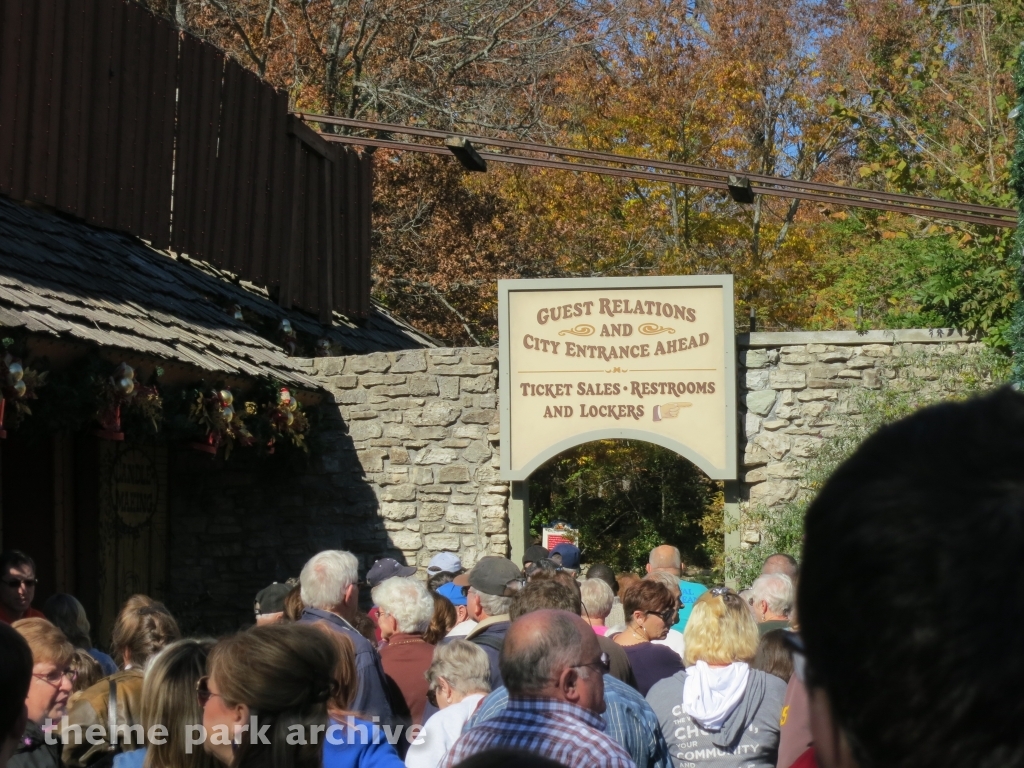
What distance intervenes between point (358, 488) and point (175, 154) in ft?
11.2

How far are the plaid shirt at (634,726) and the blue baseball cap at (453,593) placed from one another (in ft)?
10.4

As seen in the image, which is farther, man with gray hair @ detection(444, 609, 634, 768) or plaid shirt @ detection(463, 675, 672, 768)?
plaid shirt @ detection(463, 675, 672, 768)

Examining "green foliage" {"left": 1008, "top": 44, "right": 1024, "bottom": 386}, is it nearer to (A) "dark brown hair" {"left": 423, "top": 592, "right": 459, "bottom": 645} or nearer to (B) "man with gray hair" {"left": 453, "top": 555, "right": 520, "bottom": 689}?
(B) "man with gray hair" {"left": 453, "top": 555, "right": 520, "bottom": 689}

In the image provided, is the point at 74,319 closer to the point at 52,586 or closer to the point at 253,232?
the point at 52,586

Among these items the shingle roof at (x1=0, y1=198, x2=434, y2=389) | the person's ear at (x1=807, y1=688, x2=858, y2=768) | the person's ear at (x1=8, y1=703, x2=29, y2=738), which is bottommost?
the person's ear at (x1=8, y1=703, x2=29, y2=738)

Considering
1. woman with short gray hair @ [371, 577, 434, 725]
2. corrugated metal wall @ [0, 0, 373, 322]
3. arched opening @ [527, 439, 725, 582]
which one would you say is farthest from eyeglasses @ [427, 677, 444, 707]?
arched opening @ [527, 439, 725, 582]

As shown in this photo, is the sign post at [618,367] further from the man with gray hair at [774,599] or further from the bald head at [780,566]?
the man with gray hair at [774,599]

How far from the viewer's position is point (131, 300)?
30.0ft

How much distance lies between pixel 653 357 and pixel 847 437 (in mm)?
1792

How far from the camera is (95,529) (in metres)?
A: 9.41

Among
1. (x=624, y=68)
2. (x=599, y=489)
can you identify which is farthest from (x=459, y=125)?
(x=599, y=489)

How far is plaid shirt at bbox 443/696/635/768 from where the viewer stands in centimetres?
299

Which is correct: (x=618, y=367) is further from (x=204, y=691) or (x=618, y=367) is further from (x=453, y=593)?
(x=204, y=691)

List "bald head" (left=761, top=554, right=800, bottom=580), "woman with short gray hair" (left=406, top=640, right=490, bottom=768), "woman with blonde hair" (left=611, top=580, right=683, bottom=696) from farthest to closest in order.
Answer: "bald head" (left=761, top=554, right=800, bottom=580), "woman with blonde hair" (left=611, top=580, right=683, bottom=696), "woman with short gray hair" (left=406, top=640, right=490, bottom=768)
